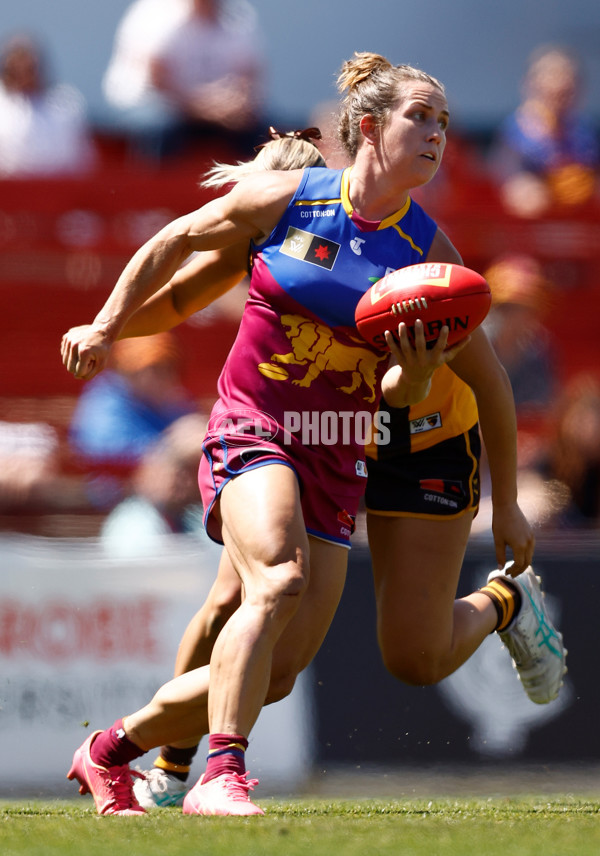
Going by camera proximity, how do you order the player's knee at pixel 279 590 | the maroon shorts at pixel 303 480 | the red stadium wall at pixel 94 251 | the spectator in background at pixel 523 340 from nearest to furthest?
the player's knee at pixel 279 590 → the maroon shorts at pixel 303 480 → the spectator in background at pixel 523 340 → the red stadium wall at pixel 94 251

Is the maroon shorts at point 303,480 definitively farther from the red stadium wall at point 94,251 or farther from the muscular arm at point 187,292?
the red stadium wall at point 94,251

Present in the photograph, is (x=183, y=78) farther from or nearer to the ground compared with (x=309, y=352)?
farther from the ground

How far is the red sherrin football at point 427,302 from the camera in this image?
12.1ft

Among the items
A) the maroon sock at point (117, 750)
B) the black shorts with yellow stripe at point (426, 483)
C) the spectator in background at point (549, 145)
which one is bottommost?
the maroon sock at point (117, 750)

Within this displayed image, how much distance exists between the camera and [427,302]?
3.69 m

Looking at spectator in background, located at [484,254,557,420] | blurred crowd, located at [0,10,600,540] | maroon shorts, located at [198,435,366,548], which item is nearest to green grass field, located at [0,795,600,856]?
maroon shorts, located at [198,435,366,548]

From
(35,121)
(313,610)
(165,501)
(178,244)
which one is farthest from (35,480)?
(313,610)

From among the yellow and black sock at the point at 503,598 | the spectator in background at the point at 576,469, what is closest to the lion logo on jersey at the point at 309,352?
the yellow and black sock at the point at 503,598

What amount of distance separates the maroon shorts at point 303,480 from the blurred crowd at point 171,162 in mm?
2379

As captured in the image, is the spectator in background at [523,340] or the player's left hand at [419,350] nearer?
the player's left hand at [419,350]

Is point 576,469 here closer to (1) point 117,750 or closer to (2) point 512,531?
(2) point 512,531

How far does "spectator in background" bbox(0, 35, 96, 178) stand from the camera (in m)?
8.41

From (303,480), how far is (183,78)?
540 cm

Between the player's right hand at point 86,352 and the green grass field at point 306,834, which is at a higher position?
the player's right hand at point 86,352
